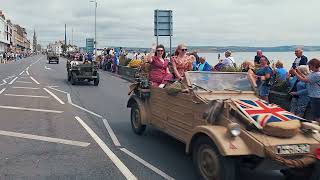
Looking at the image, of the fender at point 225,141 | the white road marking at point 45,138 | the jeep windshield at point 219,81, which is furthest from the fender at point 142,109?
the fender at point 225,141

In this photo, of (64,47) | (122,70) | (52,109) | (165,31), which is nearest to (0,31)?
(64,47)

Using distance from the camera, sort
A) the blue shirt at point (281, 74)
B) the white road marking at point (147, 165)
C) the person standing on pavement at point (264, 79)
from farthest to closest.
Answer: the blue shirt at point (281, 74)
the person standing on pavement at point (264, 79)
the white road marking at point (147, 165)

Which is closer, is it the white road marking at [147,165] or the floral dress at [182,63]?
the white road marking at [147,165]

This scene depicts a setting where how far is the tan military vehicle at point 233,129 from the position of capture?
583 centimetres

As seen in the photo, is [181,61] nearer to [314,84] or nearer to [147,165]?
[314,84]

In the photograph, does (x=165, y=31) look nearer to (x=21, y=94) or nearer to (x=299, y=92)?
(x=21, y=94)

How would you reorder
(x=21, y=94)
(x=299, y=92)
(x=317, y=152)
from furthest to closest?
(x=21, y=94)
(x=299, y=92)
(x=317, y=152)

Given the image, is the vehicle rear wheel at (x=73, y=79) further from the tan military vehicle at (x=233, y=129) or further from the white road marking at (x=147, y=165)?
the tan military vehicle at (x=233, y=129)

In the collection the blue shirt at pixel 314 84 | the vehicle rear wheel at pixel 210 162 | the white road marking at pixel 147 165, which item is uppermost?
the blue shirt at pixel 314 84

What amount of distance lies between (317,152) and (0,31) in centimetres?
12927

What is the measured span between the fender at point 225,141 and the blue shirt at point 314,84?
3478mm

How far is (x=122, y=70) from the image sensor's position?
3319cm

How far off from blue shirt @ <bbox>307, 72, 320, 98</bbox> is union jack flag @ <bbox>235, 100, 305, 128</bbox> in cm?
244

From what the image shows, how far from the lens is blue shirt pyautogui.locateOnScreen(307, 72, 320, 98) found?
899 cm
